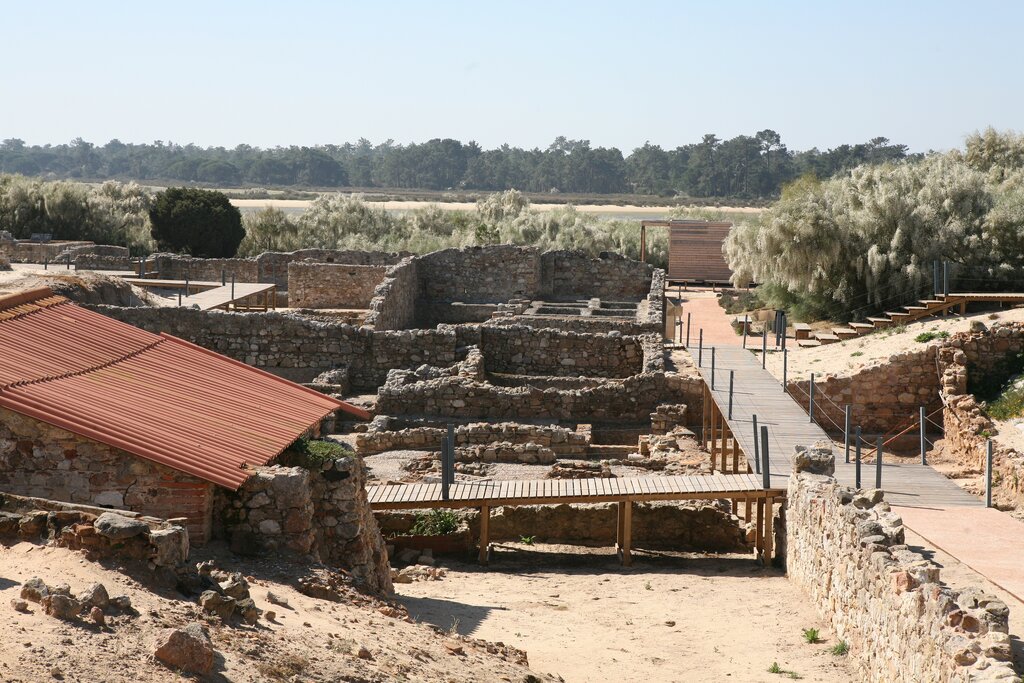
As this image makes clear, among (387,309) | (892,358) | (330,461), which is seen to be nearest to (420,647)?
(330,461)

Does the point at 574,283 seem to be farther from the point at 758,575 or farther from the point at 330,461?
the point at 330,461

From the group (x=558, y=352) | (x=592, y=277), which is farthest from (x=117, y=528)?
(x=592, y=277)

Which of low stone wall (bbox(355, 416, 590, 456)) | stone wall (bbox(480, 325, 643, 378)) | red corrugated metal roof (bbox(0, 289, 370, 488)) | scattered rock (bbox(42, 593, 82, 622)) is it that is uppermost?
red corrugated metal roof (bbox(0, 289, 370, 488))

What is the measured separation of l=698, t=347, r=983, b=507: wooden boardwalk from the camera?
1464 centimetres

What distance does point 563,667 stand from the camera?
32.7ft

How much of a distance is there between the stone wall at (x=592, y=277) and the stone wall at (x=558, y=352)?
33.0 feet

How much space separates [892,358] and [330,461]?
14.0m

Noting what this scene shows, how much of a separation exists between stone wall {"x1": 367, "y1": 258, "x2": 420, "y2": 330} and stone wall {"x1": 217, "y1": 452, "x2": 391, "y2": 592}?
46.3ft

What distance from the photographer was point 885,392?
72.3 feet

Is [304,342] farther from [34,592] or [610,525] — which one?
[34,592]

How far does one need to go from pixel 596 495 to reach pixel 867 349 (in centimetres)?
1132

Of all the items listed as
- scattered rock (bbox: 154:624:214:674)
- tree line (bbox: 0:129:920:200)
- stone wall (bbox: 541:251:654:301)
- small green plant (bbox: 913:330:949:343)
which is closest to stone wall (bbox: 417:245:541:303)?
stone wall (bbox: 541:251:654:301)

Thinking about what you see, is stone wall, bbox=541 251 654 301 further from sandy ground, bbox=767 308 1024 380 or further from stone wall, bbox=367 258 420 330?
sandy ground, bbox=767 308 1024 380

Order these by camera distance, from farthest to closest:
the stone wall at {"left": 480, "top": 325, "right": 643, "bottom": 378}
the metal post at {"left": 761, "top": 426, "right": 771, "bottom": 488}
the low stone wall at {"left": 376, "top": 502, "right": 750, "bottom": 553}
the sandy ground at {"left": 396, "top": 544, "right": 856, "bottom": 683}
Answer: the stone wall at {"left": 480, "top": 325, "right": 643, "bottom": 378}, the low stone wall at {"left": 376, "top": 502, "right": 750, "bottom": 553}, the metal post at {"left": 761, "top": 426, "right": 771, "bottom": 488}, the sandy ground at {"left": 396, "top": 544, "right": 856, "bottom": 683}
